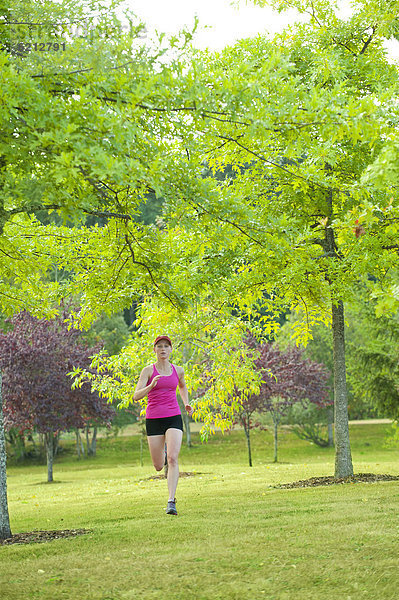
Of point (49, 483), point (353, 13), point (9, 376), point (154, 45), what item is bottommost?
point (49, 483)

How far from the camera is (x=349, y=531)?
6.39 metres

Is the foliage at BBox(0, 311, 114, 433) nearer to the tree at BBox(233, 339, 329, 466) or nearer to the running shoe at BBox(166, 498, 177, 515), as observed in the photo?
the tree at BBox(233, 339, 329, 466)

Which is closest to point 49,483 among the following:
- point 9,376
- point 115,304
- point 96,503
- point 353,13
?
point 9,376

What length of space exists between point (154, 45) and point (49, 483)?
17564 millimetres

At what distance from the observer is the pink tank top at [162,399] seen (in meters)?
7.55

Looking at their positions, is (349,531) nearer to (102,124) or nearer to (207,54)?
(102,124)

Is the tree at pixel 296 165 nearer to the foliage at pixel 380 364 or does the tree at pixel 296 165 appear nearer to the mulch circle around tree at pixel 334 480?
the mulch circle around tree at pixel 334 480

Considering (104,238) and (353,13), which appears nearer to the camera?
(104,238)

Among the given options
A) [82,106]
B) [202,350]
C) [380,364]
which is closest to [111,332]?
[380,364]

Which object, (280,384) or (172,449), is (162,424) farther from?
(280,384)

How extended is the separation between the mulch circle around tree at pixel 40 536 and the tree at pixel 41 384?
1302 centimetres

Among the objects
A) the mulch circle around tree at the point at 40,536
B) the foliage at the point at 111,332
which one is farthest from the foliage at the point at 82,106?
the foliage at the point at 111,332

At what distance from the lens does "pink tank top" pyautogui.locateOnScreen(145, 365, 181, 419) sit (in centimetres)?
755

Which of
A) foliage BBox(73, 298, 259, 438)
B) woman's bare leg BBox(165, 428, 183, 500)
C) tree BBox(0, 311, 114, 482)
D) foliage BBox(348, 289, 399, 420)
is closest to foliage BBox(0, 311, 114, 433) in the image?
tree BBox(0, 311, 114, 482)
